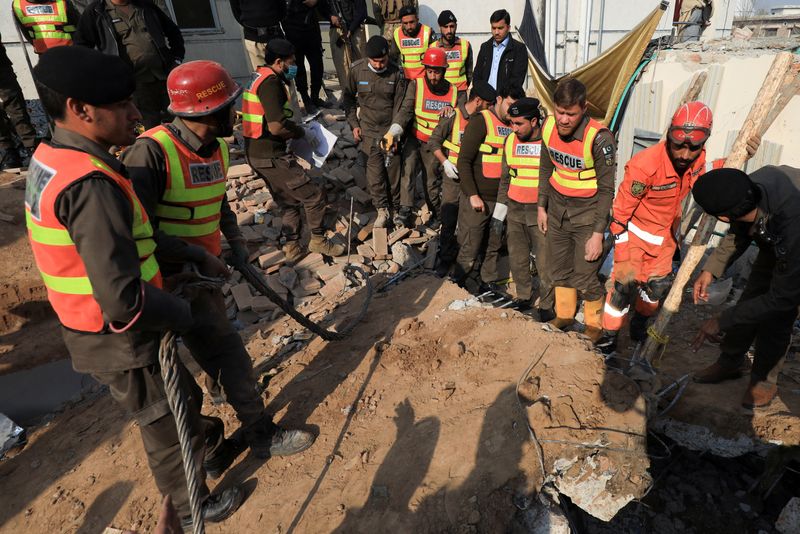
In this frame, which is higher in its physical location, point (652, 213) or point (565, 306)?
point (652, 213)

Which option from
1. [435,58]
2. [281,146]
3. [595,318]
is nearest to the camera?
[595,318]

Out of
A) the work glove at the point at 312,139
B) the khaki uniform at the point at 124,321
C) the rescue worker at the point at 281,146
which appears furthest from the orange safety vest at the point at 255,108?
the khaki uniform at the point at 124,321

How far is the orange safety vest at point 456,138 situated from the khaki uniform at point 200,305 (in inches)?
114

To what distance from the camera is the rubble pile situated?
5.39 metres

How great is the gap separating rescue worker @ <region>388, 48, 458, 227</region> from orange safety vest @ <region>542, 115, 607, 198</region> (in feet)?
5.42

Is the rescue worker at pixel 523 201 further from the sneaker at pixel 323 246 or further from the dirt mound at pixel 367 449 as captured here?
the sneaker at pixel 323 246

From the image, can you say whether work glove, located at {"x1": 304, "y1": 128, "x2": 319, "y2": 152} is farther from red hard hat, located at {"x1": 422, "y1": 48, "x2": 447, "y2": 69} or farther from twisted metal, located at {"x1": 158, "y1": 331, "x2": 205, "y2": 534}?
twisted metal, located at {"x1": 158, "y1": 331, "x2": 205, "y2": 534}

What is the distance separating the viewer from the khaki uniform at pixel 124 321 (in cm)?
173

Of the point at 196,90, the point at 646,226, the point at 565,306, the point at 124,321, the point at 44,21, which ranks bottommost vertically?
the point at 565,306

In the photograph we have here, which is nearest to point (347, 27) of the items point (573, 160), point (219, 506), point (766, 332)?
point (573, 160)

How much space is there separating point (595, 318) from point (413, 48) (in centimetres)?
448

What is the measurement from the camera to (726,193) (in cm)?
266

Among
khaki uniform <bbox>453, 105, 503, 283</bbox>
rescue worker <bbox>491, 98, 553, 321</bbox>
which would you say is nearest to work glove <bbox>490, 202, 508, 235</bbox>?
rescue worker <bbox>491, 98, 553, 321</bbox>

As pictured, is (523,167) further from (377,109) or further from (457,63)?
(457,63)
